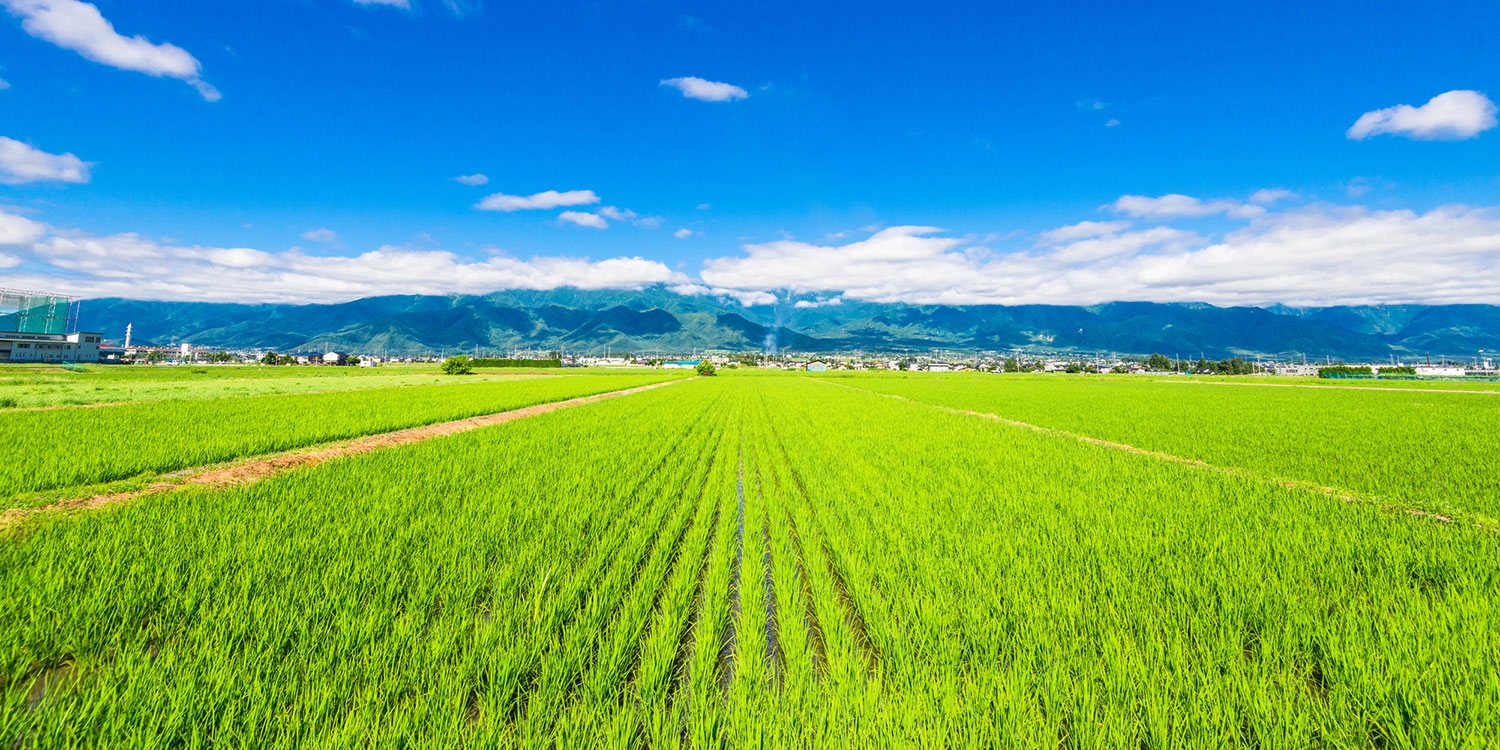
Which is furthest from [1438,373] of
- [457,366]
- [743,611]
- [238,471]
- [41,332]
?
[41,332]

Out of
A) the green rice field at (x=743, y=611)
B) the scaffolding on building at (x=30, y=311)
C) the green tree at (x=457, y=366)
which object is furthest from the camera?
the scaffolding on building at (x=30, y=311)

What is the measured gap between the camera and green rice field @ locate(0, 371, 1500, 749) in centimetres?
281

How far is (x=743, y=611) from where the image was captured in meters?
4.30

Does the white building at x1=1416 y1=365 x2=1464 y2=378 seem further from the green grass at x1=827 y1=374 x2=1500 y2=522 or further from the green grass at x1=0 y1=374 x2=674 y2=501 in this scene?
the green grass at x1=0 y1=374 x2=674 y2=501

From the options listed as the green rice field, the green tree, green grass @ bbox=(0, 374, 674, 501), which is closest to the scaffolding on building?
the green tree

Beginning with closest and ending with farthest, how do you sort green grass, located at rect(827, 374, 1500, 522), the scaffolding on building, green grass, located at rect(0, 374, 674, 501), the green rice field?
the green rice field → green grass, located at rect(0, 374, 674, 501) → green grass, located at rect(827, 374, 1500, 522) → the scaffolding on building

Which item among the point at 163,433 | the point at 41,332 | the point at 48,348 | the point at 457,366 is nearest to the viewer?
the point at 163,433

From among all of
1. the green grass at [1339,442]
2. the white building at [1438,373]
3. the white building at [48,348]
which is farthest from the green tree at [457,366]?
the white building at [1438,373]

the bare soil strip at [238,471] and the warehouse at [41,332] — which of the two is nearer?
the bare soil strip at [238,471]

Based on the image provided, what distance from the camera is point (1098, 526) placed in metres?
6.60

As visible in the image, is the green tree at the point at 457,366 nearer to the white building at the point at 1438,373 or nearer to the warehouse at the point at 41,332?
the warehouse at the point at 41,332

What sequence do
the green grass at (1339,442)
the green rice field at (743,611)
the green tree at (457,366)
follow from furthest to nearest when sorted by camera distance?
1. the green tree at (457,366)
2. the green grass at (1339,442)
3. the green rice field at (743,611)

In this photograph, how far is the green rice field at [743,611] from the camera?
9.23ft

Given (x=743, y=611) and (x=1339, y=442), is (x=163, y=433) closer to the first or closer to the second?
(x=743, y=611)
